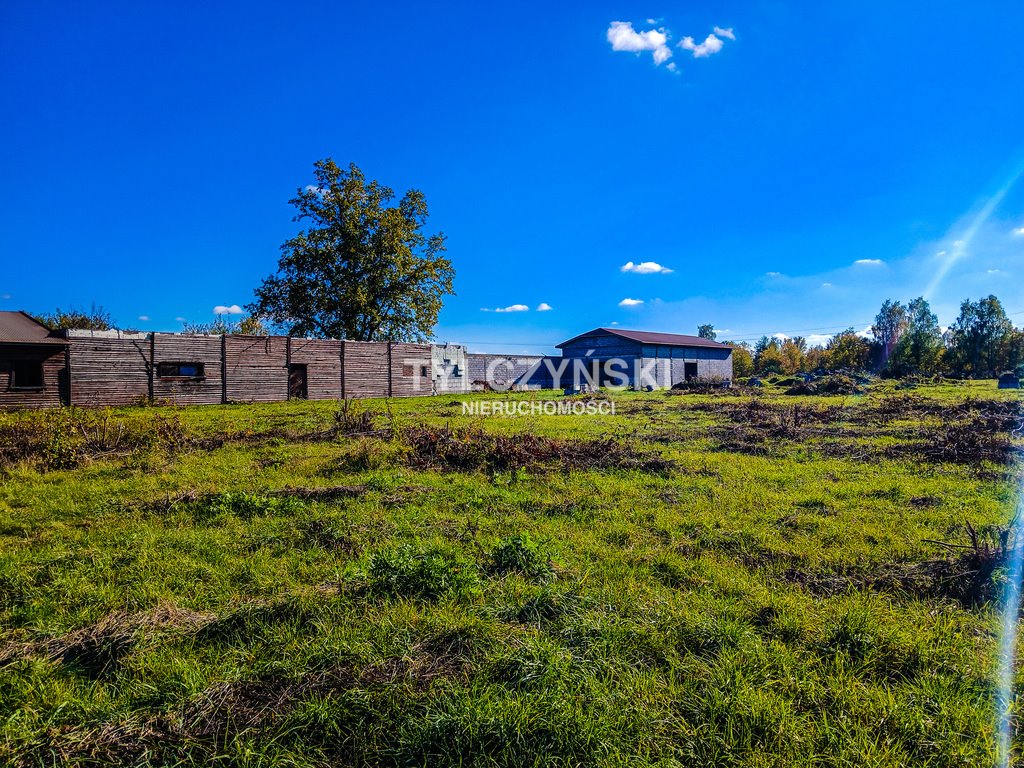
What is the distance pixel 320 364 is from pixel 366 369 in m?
2.76

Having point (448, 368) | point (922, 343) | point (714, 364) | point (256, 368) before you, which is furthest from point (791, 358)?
point (256, 368)

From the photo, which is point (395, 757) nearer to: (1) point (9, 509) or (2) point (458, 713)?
(2) point (458, 713)

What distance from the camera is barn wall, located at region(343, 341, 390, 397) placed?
90.9 feet

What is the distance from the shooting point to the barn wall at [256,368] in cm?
2389

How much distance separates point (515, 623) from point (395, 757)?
1.16 m

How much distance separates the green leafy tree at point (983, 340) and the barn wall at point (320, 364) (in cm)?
7484

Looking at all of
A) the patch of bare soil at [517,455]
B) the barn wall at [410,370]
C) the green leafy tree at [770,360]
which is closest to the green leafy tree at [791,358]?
the green leafy tree at [770,360]

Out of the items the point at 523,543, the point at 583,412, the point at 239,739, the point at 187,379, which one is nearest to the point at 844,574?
the point at 523,543

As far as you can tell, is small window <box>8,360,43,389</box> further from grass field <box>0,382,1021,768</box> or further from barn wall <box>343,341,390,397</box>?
grass field <box>0,382,1021,768</box>

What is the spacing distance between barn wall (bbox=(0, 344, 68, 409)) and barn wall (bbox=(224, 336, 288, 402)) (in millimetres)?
6173

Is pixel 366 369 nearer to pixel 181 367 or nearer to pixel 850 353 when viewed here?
pixel 181 367

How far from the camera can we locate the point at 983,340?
6059 cm

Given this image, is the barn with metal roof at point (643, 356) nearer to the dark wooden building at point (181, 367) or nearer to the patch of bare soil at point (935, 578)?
the dark wooden building at point (181, 367)

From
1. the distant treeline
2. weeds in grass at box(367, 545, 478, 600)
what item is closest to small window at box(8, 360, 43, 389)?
weeds in grass at box(367, 545, 478, 600)
